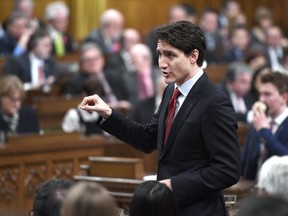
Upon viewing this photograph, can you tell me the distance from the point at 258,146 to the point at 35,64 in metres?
4.82

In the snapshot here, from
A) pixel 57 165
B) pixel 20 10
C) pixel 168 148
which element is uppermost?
pixel 20 10

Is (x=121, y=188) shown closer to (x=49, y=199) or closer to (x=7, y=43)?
(x=49, y=199)

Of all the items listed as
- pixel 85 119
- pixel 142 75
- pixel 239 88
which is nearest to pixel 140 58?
pixel 142 75

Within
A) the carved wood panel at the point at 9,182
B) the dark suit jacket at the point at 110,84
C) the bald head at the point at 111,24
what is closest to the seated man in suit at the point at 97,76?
the dark suit jacket at the point at 110,84

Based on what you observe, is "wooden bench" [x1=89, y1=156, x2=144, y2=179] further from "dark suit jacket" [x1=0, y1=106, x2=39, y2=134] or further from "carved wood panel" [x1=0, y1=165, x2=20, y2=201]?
"dark suit jacket" [x1=0, y1=106, x2=39, y2=134]

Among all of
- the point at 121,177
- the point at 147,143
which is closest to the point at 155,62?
the point at 121,177

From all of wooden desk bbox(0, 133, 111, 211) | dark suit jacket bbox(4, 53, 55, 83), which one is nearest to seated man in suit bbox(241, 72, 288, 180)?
wooden desk bbox(0, 133, 111, 211)

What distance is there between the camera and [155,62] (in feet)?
37.7

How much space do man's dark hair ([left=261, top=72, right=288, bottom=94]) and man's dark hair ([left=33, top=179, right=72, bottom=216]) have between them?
9.14 ft

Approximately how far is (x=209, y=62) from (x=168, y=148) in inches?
349

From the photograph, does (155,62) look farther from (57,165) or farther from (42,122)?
(57,165)

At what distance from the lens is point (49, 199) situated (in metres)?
3.26

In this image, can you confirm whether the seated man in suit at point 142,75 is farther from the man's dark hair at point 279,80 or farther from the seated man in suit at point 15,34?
the man's dark hair at point 279,80

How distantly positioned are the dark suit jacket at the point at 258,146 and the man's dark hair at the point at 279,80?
11.3 inches
